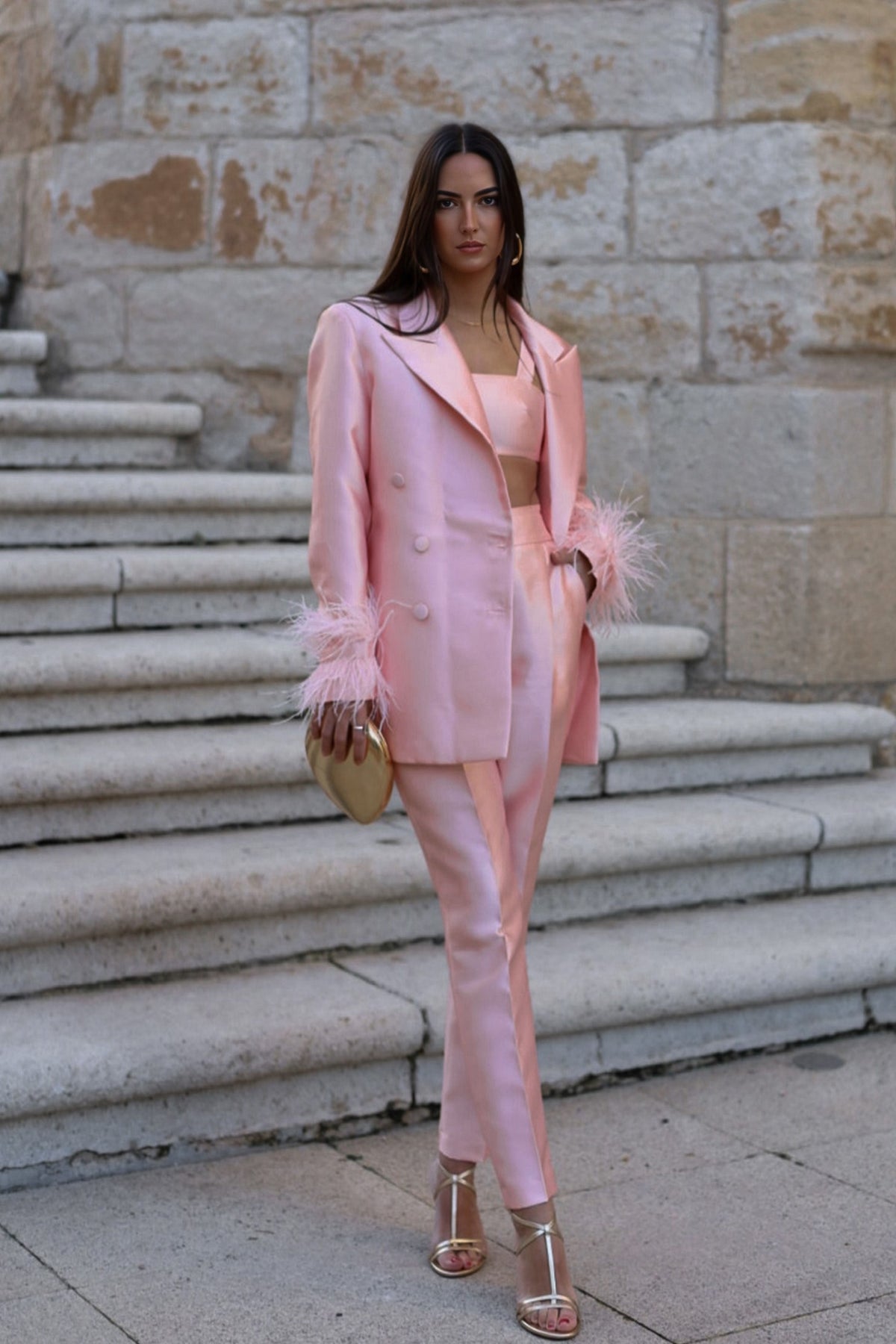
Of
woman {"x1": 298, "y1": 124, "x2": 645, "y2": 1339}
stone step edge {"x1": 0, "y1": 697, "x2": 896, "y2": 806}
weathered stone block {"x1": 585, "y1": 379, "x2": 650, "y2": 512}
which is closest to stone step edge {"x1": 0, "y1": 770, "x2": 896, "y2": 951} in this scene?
stone step edge {"x1": 0, "y1": 697, "x2": 896, "y2": 806}

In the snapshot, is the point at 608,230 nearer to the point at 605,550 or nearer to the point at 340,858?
the point at 340,858

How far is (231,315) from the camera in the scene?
5637 millimetres

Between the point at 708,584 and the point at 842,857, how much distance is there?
1.04 m

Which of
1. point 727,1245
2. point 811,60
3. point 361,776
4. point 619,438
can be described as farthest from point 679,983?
point 811,60

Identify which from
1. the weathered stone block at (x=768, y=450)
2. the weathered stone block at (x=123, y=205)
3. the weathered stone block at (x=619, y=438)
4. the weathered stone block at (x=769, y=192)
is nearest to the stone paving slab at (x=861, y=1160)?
the weathered stone block at (x=768, y=450)

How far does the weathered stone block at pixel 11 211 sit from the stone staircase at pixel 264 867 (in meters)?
0.98

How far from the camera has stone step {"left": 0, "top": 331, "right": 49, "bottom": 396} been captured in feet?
18.5

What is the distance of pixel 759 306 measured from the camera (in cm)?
505

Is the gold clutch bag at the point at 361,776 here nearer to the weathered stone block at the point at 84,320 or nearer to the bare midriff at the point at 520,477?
the bare midriff at the point at 520,477

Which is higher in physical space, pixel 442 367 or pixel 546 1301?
pixel 442 367

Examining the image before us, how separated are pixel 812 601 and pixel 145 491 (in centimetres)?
194

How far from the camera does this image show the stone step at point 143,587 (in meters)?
4.46

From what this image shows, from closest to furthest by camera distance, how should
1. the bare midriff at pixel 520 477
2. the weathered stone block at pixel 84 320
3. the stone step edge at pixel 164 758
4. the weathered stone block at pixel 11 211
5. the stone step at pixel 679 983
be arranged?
the bare midriff at pixel 520 477 → the stone step at pixel 679 983 → the stone step edge at pixel 164 758 → the weathered stone block at pixel 84 320 → the weathered stone block at pixel 11 211

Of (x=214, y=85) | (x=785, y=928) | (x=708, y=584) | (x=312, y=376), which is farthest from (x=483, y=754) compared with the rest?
(x=214, y=85)
